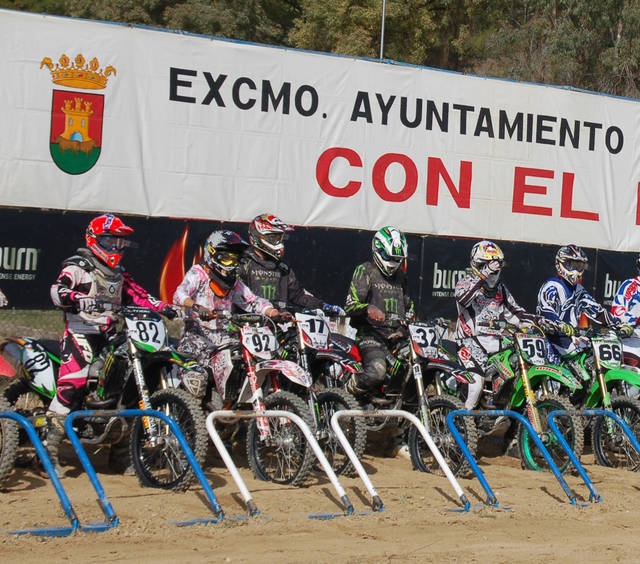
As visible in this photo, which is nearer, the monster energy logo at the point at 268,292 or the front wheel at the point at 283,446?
the front wheel at the point at 283,446

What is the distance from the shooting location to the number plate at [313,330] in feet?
28.2

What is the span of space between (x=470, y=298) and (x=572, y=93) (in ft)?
15.9

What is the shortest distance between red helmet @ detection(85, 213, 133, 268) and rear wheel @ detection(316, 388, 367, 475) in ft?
6.54

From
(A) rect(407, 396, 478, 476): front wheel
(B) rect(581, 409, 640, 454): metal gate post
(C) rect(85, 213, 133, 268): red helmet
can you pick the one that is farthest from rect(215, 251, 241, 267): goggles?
(B) rect(581, 409, 640, 454): metal gate post

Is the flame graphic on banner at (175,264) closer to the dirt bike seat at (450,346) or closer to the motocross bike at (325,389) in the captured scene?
the motocross bike at (325,389)

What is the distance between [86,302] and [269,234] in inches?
96.1

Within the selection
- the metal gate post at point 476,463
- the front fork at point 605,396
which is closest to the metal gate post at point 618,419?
the front fork at point 605,396

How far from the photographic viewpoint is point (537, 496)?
815 centimetres

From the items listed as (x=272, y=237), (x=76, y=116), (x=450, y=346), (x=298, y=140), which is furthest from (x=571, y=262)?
(x=76, y=116)

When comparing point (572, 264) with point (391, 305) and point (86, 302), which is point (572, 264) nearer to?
point (391, 305)

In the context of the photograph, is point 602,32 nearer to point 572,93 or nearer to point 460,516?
point 572,93

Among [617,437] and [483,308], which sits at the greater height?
[483,308]

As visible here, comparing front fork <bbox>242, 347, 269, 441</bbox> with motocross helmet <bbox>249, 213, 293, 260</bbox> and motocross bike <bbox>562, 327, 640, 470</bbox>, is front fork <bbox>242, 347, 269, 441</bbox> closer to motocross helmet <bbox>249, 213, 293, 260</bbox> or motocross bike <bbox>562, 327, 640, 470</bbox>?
motocross helmet <bbox>249, 213, 293, 260</bbox>

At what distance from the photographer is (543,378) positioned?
9.45 metres
